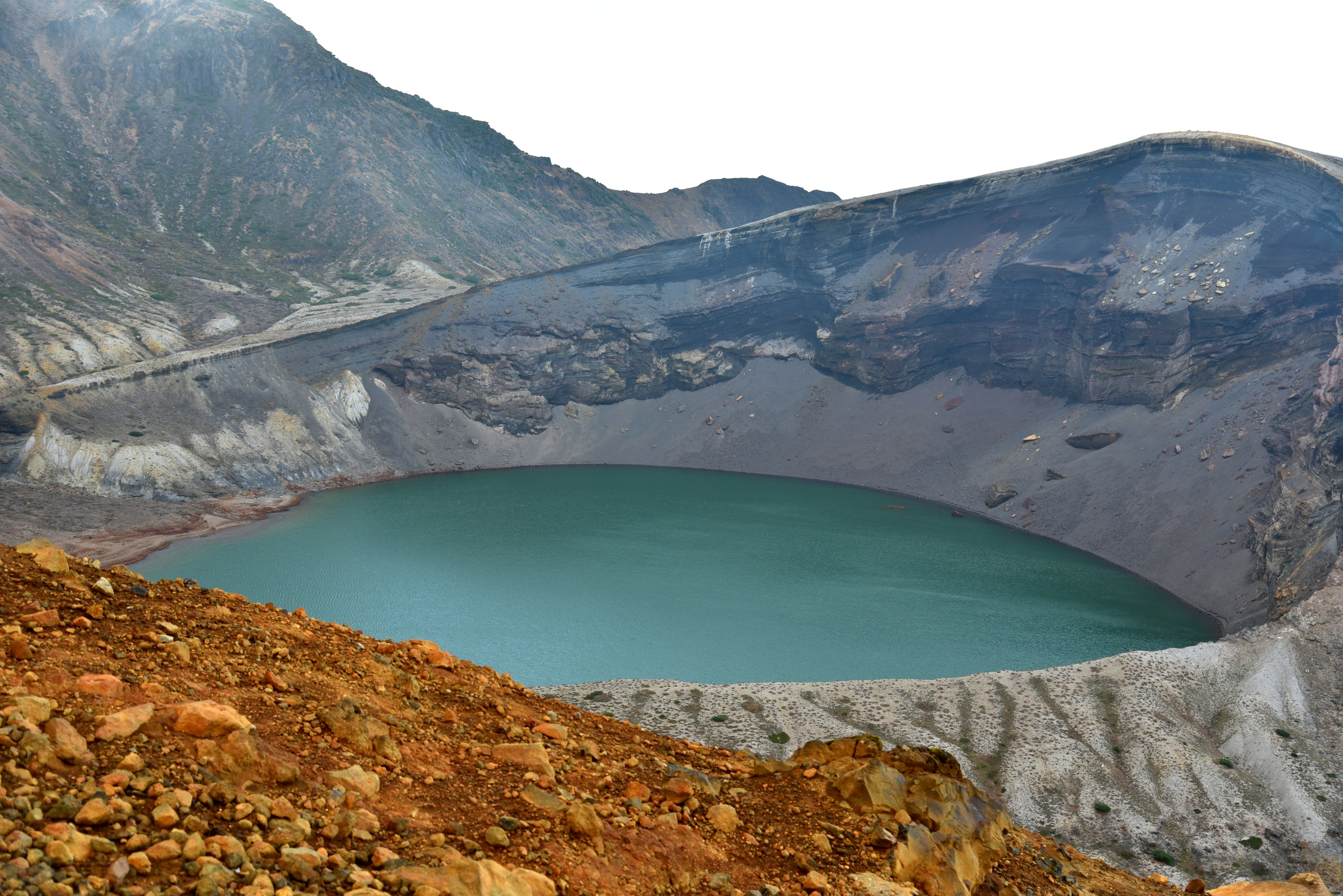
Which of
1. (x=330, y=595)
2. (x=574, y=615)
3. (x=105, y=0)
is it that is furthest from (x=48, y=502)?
(x=105, y=0)

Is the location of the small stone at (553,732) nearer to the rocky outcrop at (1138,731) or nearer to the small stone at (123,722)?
the small stone at (123,722)

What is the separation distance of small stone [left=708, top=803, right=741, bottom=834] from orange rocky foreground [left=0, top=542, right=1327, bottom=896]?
0.09 feet

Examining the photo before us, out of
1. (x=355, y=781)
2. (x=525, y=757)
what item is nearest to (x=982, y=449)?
(x=525, y=757)

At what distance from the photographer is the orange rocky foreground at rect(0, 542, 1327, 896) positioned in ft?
21.0

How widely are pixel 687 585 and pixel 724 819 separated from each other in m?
45.1

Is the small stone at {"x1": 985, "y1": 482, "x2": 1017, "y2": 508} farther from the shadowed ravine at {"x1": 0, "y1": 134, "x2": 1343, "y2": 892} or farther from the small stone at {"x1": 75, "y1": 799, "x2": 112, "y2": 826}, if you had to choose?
the small stone at {"x1": 75, "y1": 799, "x2": 112, "y2": 826}

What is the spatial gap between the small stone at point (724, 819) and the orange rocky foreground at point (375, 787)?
0.09ft

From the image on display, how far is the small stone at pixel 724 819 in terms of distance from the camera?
1012 centimetres

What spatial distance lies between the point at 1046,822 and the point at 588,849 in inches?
995

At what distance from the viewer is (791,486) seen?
9106 centimetres

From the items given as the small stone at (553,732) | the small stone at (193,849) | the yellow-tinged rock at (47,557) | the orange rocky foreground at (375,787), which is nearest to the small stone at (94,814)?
the orange rocky foreground at (375,787)


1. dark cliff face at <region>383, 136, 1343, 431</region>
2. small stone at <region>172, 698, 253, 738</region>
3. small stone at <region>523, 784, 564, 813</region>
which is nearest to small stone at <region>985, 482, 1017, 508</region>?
dark cliff face at <region>383, 136, 1343, 431</region>

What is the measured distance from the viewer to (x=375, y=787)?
8258 millimetres

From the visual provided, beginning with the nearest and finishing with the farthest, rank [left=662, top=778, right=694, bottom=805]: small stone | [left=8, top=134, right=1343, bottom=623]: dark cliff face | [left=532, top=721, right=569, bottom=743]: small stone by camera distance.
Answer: [left=662, top=778, right=694, bottom=805]: small stone
[left=532, top=721, right=569, bottom=743]: small stone
[left=8, top=134, right=1343, bottom=623]: dark cliff face
